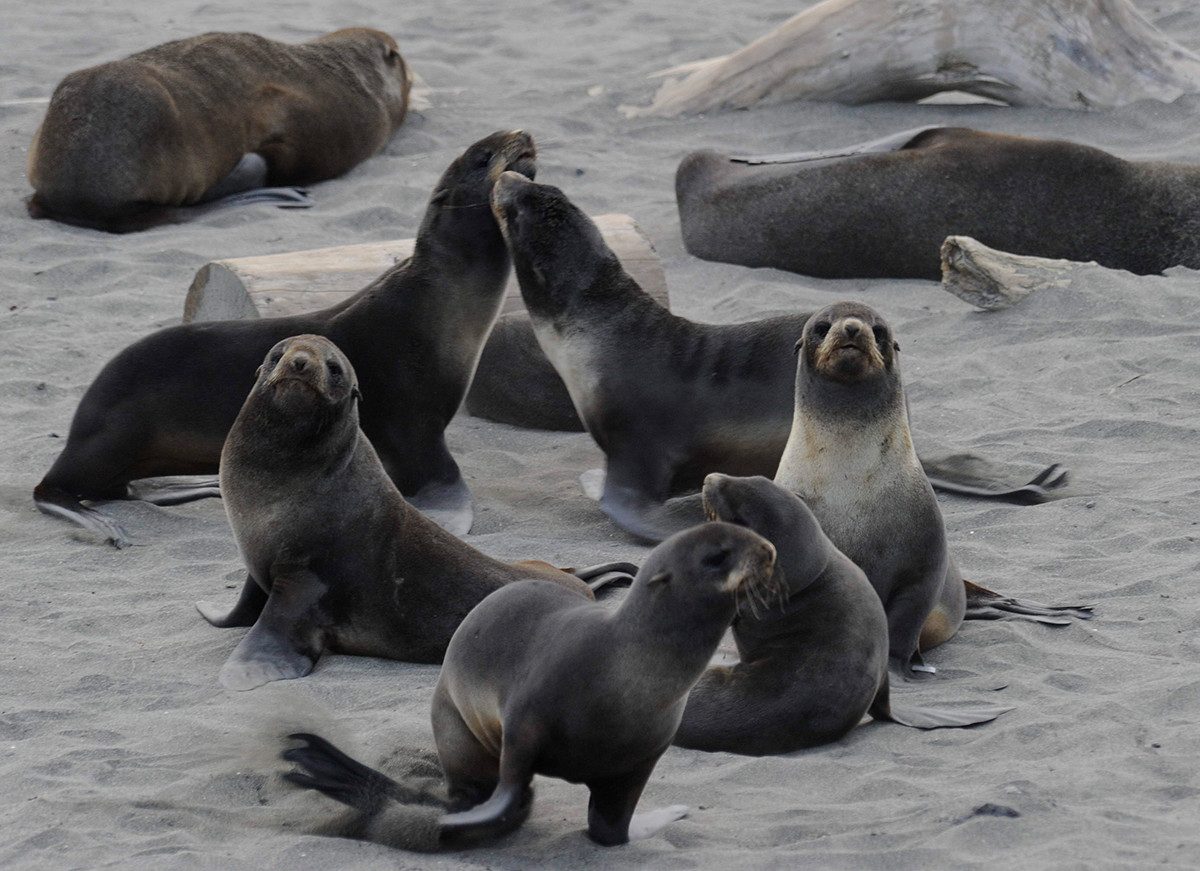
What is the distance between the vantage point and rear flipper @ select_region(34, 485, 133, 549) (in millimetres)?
4922

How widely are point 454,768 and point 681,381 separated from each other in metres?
2.58

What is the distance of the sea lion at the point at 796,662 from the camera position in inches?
137

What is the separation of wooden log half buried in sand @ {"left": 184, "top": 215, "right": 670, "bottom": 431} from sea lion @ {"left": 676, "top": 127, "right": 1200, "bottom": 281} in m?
1.56

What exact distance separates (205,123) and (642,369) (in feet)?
13.5

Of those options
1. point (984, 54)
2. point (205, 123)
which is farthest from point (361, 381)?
point (984, 54)

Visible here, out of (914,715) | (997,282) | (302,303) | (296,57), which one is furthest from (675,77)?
(914,715)

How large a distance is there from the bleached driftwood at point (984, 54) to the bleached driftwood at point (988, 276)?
8.00ft

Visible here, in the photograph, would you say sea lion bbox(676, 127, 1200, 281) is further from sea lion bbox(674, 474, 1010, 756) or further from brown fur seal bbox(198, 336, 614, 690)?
sea lion bbox(674, 474, 1010, 756)

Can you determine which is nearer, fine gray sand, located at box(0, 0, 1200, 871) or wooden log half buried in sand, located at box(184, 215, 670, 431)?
fine gray sand, located at box(0, 0, 1200, 871)

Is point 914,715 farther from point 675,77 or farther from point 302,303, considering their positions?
point 675,77

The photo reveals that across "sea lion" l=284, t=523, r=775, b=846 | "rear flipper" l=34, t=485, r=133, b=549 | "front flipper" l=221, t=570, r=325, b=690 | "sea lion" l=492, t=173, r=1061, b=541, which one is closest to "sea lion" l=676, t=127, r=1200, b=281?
"sea lion" l=492, t=173, r=1061, b=541

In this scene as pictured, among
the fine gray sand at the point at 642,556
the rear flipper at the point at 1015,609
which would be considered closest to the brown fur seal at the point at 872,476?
the rear flipper at the point at 1015,609

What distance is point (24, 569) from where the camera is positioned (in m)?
4.65

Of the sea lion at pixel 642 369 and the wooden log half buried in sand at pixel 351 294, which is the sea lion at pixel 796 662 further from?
the wooden log half buried in sand at pixel 351 294
